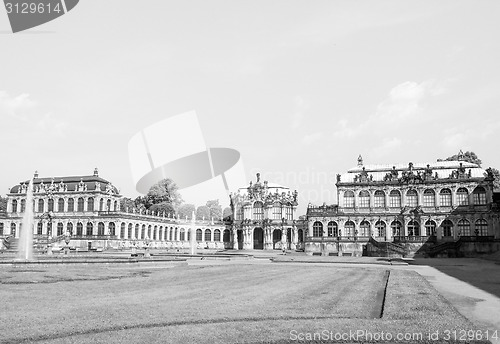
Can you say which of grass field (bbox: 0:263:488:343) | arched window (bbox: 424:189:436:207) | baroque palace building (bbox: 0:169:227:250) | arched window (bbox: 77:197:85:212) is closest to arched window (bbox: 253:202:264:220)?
baroque palace building (bbox: 0:169:227:250)

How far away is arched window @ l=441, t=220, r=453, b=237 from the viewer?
86750 mm

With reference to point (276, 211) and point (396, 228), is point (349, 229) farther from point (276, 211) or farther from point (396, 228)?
Result: point (276, 211)

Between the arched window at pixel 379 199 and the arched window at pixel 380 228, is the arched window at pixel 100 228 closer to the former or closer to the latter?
the arched window at pixel 379 199

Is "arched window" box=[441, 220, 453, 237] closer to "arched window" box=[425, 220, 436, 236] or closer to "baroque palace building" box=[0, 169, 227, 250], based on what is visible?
"arched window" box=[425, 220, 436, 236]

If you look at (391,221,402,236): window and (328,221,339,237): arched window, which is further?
(328,221,339,237): arched window

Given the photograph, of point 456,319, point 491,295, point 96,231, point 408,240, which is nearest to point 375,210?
point 408,240

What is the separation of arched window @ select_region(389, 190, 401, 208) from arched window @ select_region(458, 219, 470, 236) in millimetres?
10946

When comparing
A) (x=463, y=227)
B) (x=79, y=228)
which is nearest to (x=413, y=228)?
(x=463, y=227)

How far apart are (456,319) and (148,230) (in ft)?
342

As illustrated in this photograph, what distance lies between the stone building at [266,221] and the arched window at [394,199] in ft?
100

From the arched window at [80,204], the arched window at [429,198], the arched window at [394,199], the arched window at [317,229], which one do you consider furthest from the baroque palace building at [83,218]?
the arched window at [429,198]

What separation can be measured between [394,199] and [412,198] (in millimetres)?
3198

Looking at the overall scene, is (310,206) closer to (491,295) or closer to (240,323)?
(491,295)

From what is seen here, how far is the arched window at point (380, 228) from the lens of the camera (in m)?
89.8
